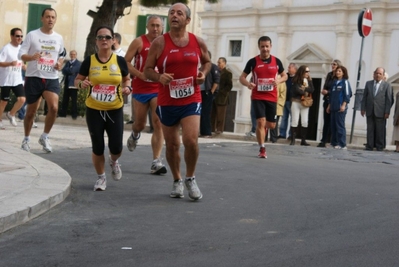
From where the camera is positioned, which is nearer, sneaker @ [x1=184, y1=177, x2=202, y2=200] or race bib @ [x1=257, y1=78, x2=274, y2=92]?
sneaker @ [x1=184, y1=177, x2=202, y2=200]

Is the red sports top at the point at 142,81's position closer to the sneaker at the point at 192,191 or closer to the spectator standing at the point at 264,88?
the sneaker at the point at 192,191

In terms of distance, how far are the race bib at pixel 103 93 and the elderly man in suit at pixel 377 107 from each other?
488 inches

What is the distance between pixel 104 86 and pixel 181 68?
102cm

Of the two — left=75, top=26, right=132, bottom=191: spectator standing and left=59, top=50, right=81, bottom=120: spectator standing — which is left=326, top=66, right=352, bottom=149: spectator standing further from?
left=75, top=26, right=132, bottom=191: spectator standing

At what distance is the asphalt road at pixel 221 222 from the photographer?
6820 mm

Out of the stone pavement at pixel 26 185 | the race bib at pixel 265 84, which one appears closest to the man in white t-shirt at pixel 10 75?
the stone pavement at pixel 26 185

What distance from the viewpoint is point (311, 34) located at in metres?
44.0

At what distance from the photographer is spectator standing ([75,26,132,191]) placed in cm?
1056

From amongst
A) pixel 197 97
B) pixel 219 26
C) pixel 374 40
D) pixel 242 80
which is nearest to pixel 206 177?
pixel 197 97

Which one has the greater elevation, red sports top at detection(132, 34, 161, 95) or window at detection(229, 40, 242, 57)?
window at detection(229, 40, 242, 57)

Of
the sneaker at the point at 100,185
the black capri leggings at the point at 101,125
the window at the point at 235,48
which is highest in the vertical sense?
the window at the point at 235,48

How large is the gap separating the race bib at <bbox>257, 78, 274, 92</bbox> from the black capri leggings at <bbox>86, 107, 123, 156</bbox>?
5438 mm

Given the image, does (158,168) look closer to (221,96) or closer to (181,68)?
(181,68)

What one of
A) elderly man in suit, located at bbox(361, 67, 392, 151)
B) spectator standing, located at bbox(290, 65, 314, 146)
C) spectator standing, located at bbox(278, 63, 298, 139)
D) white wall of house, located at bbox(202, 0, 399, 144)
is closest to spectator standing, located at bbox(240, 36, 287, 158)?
spectator standing, located at bbox(290, 65, 314, 146)
